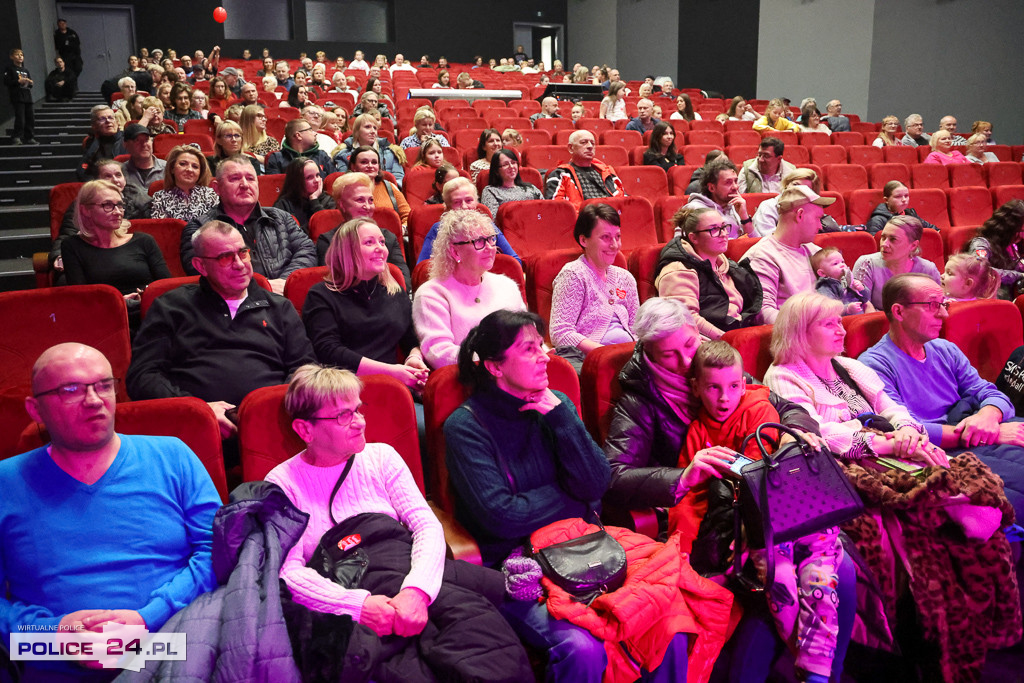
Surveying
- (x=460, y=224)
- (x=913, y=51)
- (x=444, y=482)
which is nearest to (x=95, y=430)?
(x=444, y=482)

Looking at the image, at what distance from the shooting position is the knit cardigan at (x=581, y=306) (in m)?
2.37

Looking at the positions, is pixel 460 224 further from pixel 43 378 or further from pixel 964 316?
pixel 964 316

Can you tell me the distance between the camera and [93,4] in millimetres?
12203

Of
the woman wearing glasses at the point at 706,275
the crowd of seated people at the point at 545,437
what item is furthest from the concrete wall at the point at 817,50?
the woman wearing glasses at the point at 706,275

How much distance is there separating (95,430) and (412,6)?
14591mm

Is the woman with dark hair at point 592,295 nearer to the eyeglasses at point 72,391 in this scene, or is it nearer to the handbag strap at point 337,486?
the handbag strap at point 337,486

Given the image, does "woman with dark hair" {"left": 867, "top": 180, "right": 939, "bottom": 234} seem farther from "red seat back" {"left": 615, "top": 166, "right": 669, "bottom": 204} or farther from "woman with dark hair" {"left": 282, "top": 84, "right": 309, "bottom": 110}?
"woman with dark hair" {"left": 282, "top": 84, "right": 309, "bottom": 110}

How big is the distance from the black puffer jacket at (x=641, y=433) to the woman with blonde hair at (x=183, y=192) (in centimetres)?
208

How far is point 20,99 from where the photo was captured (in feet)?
20.0

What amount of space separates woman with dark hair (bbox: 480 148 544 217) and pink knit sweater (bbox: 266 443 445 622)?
90.2 inches

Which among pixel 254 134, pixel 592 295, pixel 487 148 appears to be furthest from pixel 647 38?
pixel 592 295

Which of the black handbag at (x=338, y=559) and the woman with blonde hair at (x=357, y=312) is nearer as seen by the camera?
the black handbag at (x=338, y=559)

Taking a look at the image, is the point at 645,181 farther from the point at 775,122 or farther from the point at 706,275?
the point at 775,122
